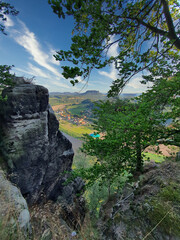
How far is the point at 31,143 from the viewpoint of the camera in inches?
463

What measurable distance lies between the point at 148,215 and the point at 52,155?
14.2 metres

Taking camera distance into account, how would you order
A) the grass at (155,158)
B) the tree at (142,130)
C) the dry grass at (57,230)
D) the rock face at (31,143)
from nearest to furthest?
the dry grass at (57,230) → the tree at (142,130) → the grass at (155,158) → the rock face at (31,143)

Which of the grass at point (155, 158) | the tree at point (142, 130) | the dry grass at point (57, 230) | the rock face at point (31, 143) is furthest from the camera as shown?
the rock face at point (31, 143)

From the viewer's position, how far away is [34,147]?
12.0 meters

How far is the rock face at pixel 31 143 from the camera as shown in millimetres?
10664

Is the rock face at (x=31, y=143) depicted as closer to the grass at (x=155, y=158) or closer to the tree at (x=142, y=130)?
the tree at (x=142, y=130)

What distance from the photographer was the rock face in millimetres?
10664

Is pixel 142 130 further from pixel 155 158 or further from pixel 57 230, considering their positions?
pixel 155 158

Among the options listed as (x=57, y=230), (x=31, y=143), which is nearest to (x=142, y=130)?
(x=57, y=230)

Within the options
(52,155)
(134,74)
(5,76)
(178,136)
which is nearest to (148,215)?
(178,136)

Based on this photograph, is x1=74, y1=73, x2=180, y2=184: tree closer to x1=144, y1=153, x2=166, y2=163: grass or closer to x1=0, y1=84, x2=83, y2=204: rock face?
x1=144, y1=153, x2=166, y2=163: grass

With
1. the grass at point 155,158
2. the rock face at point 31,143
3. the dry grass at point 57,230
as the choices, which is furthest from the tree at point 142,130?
the rock face at point 31,143

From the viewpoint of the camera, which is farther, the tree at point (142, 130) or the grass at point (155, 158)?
the grass at point (155, 158)

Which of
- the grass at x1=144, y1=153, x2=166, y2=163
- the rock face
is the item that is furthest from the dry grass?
the rock face
